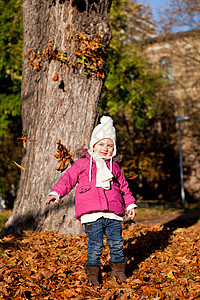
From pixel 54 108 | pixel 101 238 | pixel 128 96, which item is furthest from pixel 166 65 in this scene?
pixel 101 238

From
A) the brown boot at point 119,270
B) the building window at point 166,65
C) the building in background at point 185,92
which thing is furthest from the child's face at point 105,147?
the building window at point 166,65

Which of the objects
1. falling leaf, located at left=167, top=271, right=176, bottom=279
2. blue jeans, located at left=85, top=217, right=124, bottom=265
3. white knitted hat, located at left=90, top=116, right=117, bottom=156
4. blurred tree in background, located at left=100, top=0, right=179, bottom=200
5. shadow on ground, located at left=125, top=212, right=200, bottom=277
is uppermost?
blurred tree in background, located at left=100, top=0, right=179, bottom=200

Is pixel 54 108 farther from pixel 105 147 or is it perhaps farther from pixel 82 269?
pixel 82 269

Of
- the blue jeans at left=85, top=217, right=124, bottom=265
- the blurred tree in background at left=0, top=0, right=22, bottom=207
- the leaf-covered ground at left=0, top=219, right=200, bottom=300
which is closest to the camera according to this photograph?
the leaf-covered ground at left=0, top=219, right=200, bottom=300

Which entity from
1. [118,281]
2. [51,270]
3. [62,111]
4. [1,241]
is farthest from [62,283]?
[62,111]

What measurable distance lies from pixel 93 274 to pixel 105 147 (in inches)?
53.6

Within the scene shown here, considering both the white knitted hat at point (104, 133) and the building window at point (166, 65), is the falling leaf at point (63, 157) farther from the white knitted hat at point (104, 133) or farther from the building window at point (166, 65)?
the building window at point (166, 65)

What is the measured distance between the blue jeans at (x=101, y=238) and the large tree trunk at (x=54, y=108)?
1.78 meters

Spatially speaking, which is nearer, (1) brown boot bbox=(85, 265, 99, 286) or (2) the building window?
(1) brown boot bbox=(85, 265, 99, 286)

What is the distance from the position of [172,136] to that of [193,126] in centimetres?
142

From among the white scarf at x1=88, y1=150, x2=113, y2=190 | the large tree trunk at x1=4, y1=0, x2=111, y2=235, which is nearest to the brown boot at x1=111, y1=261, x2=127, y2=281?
the white scarf at x1=88, y1=150, x2=113, y2=190

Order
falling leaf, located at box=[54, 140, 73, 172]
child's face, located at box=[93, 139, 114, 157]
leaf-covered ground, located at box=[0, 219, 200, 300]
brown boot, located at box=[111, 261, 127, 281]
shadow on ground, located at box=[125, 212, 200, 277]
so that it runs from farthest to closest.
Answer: falling leaf, located at box=[54, 140, 73, 172]
shadow on ground, located at box=[125, 212, 200, 277]
child's face, located at box=[93, 139, 114, 157]
brown boot, located at box=[111, 261, 127, 281]
leaf-covered ground, located at box=[0, 219, 200, 300]

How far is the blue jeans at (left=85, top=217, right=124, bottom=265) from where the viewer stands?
3.87 meters

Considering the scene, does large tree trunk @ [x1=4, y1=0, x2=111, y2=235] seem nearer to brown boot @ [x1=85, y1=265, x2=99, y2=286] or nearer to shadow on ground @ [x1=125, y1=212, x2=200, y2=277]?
shadow on ground @ [x1=125, y1=212, x2=200, y2=277]
